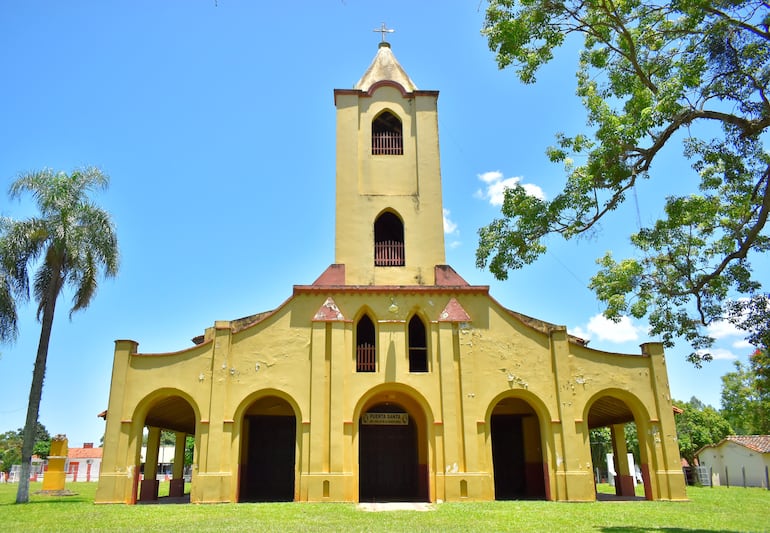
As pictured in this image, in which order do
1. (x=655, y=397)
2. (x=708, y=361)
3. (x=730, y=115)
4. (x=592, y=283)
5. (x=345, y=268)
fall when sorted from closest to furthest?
Answer: (x=730, y=115) < (x=708, y=361) < (x=592, y=283) < (x=655, y=397) < (x=345, y=268)

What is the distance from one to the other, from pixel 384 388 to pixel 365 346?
1.52 m

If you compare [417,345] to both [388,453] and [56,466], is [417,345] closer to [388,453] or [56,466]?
[388,453]

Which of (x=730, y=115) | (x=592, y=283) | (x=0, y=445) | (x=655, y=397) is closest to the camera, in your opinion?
(x=730, y=115)

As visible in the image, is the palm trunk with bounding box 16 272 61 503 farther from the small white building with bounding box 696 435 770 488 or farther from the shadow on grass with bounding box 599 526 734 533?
the small white building with bounding box 696 435 770 488

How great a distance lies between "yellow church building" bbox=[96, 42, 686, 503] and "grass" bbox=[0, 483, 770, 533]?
4.60 feet

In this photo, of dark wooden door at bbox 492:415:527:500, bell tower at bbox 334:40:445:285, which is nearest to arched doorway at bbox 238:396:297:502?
bell tower at bbox 334:40:445:285

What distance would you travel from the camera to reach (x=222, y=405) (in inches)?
750

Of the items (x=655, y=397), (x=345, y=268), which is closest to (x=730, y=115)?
(x=655, y=397)

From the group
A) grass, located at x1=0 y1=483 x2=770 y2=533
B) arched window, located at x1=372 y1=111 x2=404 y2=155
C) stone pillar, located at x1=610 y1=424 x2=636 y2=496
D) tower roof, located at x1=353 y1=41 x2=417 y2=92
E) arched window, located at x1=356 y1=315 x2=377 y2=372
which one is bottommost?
grass, located at x1=0 y1=483 x2=770 y2=533

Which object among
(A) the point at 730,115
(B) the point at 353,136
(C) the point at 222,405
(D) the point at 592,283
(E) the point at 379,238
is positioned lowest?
(C) the point at 222,405

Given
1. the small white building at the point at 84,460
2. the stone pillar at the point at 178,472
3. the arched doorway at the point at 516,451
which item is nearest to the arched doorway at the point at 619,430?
the arched doorway at the point at 516,451

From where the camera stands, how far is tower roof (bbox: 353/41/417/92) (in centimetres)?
2473

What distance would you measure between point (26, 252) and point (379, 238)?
12210 millimetres

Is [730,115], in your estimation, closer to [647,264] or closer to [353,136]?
[647,264]
